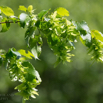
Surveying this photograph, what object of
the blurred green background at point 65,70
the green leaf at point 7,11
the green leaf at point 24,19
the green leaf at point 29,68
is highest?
the blurred green background at point 65,70

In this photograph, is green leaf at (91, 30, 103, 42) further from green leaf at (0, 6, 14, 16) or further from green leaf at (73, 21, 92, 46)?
green leaf at (0, 6, 14, 16)

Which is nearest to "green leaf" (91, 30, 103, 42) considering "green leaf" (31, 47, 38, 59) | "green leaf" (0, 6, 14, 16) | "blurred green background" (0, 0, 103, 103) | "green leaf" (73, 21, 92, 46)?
"green leaf" (73, 21, 92, 46)

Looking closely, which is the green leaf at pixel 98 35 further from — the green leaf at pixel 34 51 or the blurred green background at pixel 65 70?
the blurred green background at pixel 65 70

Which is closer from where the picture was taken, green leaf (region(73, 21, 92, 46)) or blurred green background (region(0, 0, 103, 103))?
green leaf (region(73, 21, 92, 46))

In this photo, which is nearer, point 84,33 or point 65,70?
point 84,33

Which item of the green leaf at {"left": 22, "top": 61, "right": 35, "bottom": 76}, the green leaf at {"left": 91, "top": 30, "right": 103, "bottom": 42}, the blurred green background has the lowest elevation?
the green leaf at {"left": 22, "top": 61, "right": 35, "bottom": 76}

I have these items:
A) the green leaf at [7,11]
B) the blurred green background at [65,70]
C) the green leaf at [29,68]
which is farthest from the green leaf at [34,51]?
the blurred green background at [65,70]

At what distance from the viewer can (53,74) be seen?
758cm

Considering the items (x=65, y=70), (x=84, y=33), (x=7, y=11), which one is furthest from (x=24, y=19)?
(x=65, y=70)

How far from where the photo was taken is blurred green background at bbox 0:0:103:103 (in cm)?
684

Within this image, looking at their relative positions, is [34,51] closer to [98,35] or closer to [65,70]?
[98,35]

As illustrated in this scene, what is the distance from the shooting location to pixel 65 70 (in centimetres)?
720

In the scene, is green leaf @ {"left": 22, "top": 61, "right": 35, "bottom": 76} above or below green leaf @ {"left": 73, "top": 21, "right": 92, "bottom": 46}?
below

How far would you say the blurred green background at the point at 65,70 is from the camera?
269 inches
